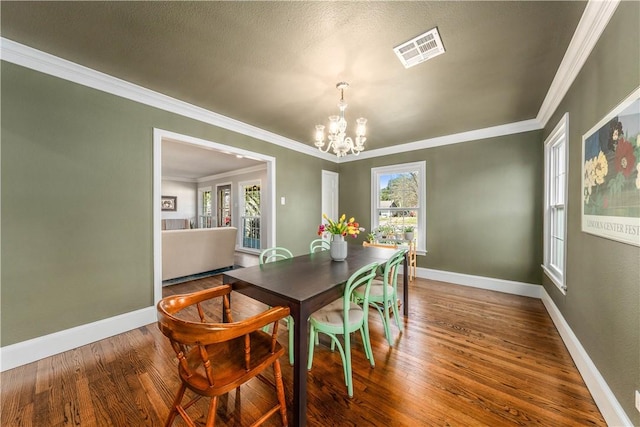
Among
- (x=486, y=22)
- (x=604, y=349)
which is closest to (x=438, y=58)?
(x=486, y=22)

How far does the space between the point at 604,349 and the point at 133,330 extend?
12.8 ft

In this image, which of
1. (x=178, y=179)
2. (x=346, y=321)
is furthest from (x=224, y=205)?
(x=346, y=321)

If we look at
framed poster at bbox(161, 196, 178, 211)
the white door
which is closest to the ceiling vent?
the white door

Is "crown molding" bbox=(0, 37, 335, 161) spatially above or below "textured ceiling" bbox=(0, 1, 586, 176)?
below

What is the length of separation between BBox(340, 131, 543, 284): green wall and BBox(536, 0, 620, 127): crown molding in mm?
1077

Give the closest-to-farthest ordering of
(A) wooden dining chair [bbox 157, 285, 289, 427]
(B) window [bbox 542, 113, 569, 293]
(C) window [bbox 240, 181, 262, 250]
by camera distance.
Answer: (A) wooden dining chair [bbox 157, 285, 289, 427] < (B) window [bbox 542, 113, 569, 293] < (C) window [bbox 240, 181, 262, 250]

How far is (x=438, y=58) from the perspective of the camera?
1965mm

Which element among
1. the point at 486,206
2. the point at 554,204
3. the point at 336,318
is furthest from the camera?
the point at 486,206

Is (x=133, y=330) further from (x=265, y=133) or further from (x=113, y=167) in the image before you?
(x=265, y=133)

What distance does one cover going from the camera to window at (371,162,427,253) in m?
4.30

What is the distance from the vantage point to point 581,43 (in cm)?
170

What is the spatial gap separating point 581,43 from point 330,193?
4018 mm

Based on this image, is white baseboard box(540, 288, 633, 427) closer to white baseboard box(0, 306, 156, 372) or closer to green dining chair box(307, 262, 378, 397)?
green dining chair box(307, 262, 378, 397)

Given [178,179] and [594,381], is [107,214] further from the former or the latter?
[178,179]
